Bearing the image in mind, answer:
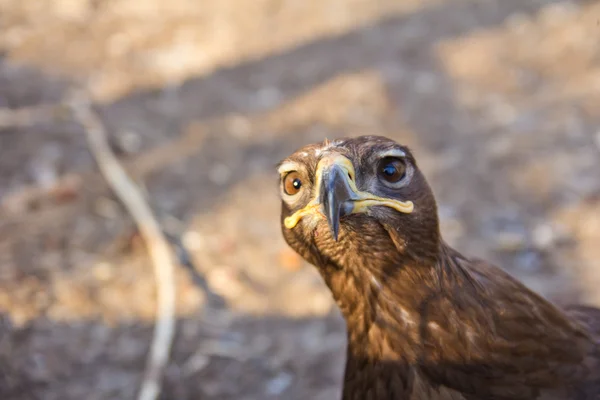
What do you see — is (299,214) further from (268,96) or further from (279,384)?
(268,96)

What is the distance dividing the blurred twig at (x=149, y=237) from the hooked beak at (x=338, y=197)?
8.36 feet

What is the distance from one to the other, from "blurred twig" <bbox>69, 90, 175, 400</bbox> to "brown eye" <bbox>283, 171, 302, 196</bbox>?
235 cm

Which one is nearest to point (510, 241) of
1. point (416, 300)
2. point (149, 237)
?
point (149, 237)

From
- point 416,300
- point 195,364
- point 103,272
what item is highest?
point 103,272

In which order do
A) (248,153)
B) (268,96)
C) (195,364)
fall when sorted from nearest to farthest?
1. (195,364)
2. (248,153)
3. (268,96)

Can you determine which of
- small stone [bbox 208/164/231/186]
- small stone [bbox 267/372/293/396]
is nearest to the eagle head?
small stone [bbox 267/372/293/396]

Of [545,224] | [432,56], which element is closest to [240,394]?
[545,224]

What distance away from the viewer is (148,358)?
173 inches

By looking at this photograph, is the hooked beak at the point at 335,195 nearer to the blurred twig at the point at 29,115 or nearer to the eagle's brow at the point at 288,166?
the eagle's brow at the point at 288,166

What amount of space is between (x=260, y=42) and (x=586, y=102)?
3.79 meters

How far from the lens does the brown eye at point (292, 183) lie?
2301mm

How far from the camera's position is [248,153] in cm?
630

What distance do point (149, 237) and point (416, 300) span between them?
332 centimetres

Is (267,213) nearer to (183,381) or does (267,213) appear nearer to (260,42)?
(183,381)
